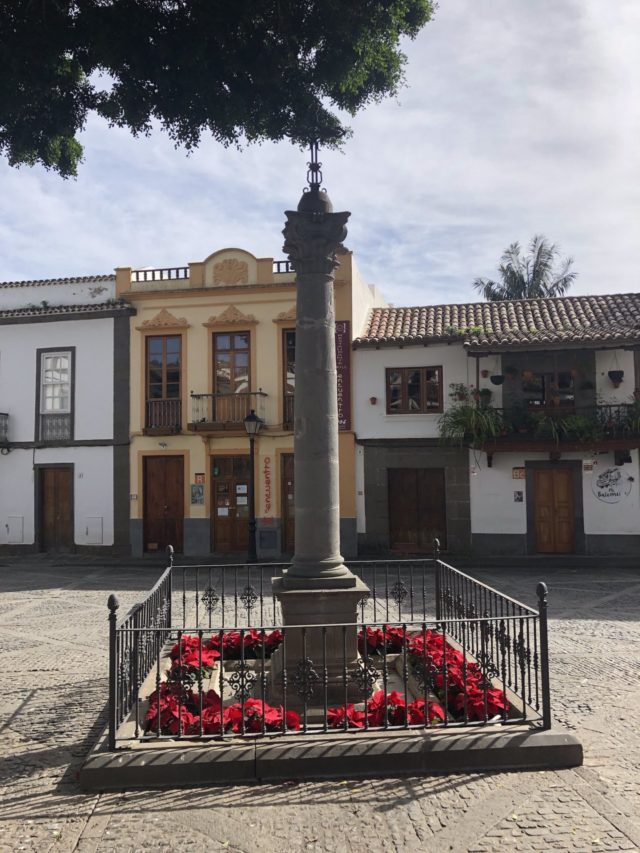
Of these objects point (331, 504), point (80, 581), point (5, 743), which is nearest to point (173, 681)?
point (5, 743)

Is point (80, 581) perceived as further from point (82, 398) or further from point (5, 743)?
point (5, 743)

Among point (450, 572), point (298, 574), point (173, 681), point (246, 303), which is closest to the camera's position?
point (173, 681)

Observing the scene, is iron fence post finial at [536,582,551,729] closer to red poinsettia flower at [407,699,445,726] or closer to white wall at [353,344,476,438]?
red poinsettia flower at [407,699,445,726]

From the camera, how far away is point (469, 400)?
17828mm

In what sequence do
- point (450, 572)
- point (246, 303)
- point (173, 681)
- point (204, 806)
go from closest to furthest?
point (204, 806)
point (173, 681)
point (450, 572)
point (246, 303)

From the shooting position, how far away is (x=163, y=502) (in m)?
19.3

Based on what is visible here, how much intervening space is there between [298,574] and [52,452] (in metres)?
15.4

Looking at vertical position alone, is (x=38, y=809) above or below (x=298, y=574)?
below

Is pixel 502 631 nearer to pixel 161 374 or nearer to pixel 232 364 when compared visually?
pixel 232 364

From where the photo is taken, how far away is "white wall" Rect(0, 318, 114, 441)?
19516mm

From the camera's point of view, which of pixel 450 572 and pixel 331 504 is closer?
pixel 331 504

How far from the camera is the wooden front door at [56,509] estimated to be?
19.6m

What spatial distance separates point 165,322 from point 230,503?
538 cm

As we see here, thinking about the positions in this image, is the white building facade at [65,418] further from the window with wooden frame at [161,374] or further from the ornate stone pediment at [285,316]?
the ornate stone pediment at [285,316]
